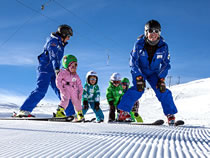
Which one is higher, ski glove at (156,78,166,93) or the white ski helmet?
the white ski helmet

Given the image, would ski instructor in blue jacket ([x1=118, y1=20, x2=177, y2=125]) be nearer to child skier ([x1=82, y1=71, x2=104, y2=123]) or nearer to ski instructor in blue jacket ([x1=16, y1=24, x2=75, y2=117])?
ski instructor in blue jacket ([x1=16, y1=24, x2=75, y2=117])

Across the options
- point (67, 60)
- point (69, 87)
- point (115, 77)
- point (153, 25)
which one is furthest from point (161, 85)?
point (115, 77)

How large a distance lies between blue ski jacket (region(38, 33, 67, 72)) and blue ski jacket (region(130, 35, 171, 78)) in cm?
163

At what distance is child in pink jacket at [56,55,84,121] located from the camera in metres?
5.13

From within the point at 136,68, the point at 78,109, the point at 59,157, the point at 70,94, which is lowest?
the point at 59,157

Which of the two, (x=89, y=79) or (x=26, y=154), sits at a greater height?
(x=89, y=79)

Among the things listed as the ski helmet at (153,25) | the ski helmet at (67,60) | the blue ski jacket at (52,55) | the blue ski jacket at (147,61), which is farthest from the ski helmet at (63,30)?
the ski helmet at (153,25)

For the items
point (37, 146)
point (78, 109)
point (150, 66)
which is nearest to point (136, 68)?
point (150, 66)

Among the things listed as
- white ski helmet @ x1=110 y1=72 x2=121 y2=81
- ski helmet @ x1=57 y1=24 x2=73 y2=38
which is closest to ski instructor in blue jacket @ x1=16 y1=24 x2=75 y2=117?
ski helmet @ x1=57 y1=24 x2=73 y2=38

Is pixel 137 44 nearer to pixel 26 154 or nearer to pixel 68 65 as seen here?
pixel 68 65

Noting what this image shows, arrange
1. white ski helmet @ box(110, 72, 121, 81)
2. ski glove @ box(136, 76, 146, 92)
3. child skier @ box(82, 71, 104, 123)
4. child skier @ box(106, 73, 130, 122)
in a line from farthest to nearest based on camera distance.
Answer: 1. white ski helmet @ box(110, 72, 121, 81)
2. child skier @ box(106, 73, 130, 122)
3. child skier @ box(82, 71, 104, 123)
4. ski glove @ box(136, 76, 146, 92)

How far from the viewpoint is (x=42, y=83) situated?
5418 mm

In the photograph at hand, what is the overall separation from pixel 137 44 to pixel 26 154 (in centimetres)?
359

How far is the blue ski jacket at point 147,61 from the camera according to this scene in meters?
4.53
